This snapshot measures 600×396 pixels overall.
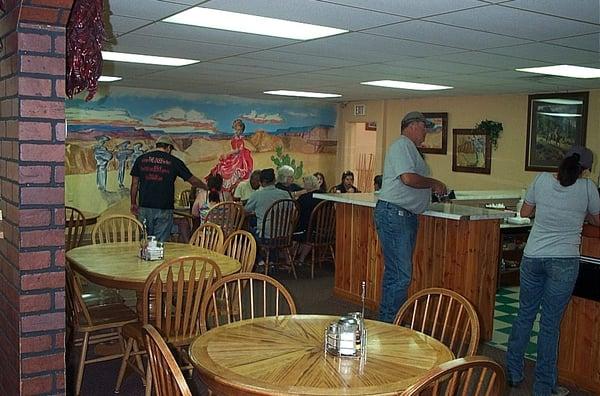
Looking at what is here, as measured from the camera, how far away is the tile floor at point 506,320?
15.0ft

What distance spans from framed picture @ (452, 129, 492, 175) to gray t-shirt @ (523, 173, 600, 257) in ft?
15.0

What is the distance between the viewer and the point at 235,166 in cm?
980

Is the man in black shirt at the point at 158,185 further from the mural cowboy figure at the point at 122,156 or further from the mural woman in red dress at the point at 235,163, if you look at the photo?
the mural woman in red dress at the point at 235,163

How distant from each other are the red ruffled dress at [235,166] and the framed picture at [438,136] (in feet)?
9.13

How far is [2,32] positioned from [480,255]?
11.0 feet

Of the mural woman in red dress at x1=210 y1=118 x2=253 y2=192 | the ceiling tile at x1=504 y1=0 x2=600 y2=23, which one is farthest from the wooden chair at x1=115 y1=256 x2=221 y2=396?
the mural woman in red dress at x1=210 y1=118 x2=253 y2=192

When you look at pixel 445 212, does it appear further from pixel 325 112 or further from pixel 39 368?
pixel 325 112

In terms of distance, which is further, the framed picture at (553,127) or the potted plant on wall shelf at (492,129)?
the potted plant on wall shelf at (492,129)

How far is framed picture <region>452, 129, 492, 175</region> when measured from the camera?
7.95 m

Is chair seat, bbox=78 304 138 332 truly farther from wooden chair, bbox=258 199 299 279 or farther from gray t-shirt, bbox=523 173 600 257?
wooden chair, bbox=258 199 299 279

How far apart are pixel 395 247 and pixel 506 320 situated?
1.63m

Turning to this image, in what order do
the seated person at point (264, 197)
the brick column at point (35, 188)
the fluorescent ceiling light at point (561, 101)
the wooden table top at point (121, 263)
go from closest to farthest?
the brick column at point (35, 188) → the wooden table top at point (121, 263) → the seated person at point (264, 197) → the fluorescent ceiling light at point (561, 101)

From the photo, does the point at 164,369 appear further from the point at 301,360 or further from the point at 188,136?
the point at 188,136

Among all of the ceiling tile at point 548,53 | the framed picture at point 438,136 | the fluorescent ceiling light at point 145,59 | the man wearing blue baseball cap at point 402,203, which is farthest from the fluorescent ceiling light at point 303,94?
the man wearing blue baseball cap at point 402,203
